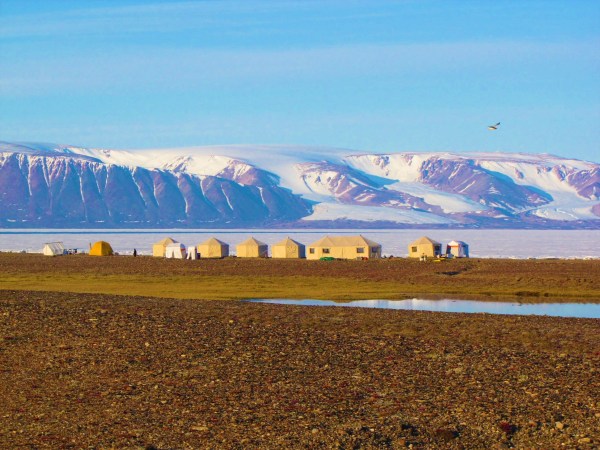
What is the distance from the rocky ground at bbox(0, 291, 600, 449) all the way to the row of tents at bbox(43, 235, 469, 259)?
64.5 m

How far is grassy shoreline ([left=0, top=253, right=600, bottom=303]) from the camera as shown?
5403 centimetres

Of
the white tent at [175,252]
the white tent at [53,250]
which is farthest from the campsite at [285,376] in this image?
the white tent at [53,250]

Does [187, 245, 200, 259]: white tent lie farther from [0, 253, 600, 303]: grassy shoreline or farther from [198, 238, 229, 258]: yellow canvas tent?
[0, 253, 600, 303]: grassy shoreline

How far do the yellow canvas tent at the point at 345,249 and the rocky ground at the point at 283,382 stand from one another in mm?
63613

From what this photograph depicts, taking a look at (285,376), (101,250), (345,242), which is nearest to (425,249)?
(345,242)

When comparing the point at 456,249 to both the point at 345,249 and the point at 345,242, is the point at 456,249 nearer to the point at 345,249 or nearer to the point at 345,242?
the point at 345,242

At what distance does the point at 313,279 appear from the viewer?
66.9m

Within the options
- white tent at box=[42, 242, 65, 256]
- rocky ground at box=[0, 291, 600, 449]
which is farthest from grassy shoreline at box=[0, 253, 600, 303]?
rocky ground at box=[0, 291, 600, 449]

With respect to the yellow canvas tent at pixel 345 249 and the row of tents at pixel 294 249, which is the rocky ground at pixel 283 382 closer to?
the yellow canvas tent at pixel 345 249

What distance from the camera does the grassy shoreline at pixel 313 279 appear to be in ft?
177

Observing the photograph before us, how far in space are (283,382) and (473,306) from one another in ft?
90.5

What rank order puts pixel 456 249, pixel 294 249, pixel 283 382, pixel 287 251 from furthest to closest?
pixel 294 249 → pixel 287 251 → pixel 456 249 → pixel 283 382

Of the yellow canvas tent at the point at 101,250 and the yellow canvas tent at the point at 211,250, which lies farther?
the yellow canvas tent at the point at 211,250

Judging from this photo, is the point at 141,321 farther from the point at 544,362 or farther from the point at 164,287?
the point at 164,287
